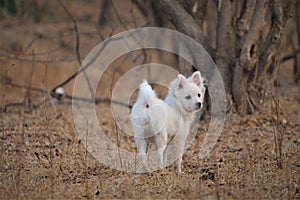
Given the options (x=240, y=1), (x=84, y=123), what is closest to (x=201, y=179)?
(x=84, y=123)

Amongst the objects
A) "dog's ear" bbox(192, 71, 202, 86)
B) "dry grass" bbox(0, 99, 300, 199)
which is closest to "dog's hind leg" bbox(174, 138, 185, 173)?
"dry grass" bbox(0, 99, 300, 199)

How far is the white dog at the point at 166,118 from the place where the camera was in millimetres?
6844

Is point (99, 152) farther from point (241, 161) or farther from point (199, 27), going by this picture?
point (199, 27)

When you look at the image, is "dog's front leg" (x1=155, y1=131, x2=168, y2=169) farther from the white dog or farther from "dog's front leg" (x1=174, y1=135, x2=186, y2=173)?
"dog's front leg" (x1=174, y1=135, x2=186, y2=173)

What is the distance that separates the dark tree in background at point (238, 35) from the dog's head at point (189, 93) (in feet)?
7.20

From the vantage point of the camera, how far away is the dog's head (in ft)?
25.1

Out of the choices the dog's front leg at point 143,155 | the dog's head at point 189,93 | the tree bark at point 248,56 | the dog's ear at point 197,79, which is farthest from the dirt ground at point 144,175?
the dog's ear at point 197,79

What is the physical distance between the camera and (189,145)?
8.90 meters

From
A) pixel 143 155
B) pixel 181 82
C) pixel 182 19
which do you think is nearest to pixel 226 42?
pixel 182 19

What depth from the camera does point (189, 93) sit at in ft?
25.1

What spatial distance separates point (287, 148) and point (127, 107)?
4.57 m

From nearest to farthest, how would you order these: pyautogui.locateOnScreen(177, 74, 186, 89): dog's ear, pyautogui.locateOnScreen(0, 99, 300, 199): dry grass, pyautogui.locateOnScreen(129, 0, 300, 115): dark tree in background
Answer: pyautogui.locateOnScreen(0, 99, 300, 199): dry grass, pyautogui.locateOnScreen(177, 74, 186, 89): dog's ear, pyautogui.locateOnScreen(129, 0, 300, 115): dark tree in background

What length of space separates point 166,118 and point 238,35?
3.53 meters

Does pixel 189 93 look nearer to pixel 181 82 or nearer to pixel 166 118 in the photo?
pixel 181 82
